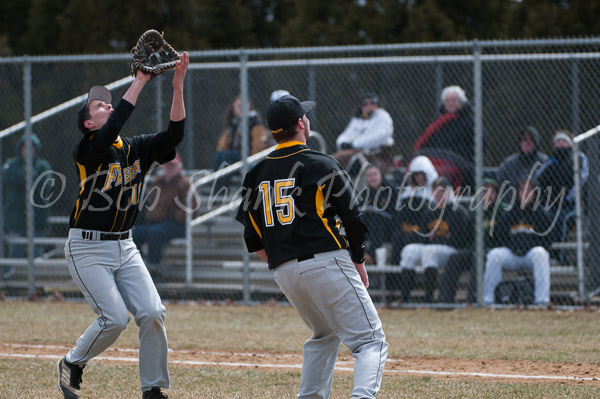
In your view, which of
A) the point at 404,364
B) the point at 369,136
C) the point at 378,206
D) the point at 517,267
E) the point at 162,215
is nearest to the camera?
the point at 404,364

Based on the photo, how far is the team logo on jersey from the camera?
5491 millimetres

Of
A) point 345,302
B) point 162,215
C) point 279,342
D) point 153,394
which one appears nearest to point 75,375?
point 153,394

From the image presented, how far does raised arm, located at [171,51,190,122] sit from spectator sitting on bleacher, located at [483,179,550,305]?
5.49 metres

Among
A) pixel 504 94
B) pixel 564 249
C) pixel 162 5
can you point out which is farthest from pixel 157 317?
pixel 162 5

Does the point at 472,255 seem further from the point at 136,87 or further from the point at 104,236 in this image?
the point at 136,87

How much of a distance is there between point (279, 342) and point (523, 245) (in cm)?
341

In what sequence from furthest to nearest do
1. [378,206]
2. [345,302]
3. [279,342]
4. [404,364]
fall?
[378,206] → [279,342] → [404,364] → [345,302]

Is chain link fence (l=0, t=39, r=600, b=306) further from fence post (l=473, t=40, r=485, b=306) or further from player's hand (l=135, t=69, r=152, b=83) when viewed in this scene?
player's hand (l=135, t=69, r=152, b=83)

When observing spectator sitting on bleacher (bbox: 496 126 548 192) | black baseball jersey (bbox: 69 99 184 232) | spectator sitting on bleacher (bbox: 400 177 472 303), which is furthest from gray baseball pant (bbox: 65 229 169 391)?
spectator sitting on bleacher (bbox: 496 126 548 192)

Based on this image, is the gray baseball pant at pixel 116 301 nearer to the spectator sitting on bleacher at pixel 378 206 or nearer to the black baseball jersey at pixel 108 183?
the black baseball jersey at pixel 108 183

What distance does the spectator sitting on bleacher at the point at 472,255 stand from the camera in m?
10.0

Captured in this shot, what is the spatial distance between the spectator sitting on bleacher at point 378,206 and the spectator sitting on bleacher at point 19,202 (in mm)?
4422

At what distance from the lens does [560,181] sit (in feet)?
32.9

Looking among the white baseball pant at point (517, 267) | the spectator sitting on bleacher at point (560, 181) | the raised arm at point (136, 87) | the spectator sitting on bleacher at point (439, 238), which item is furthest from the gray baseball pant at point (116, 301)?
the spectator sitting on bleacher at point (560, 181)
